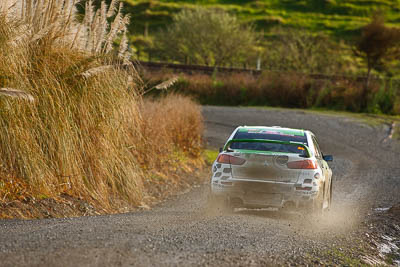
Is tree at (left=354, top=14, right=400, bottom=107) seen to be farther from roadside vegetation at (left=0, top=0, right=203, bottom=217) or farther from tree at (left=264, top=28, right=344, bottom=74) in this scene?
roadside vegetation at (left=0, top=0, right=203, bottom=217)

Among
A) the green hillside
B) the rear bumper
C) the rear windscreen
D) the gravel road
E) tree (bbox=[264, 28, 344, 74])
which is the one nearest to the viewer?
the gravel road

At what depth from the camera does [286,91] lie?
40.2 metres

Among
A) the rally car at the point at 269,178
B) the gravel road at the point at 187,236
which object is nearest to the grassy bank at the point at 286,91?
the gravel road at the point at 187,236

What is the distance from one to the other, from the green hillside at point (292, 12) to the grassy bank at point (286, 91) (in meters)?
41.2

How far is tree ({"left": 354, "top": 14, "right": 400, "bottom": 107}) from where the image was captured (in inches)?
1598

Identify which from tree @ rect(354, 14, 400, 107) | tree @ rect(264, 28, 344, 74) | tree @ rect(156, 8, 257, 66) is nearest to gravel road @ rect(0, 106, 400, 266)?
tree @ rect(354, 14, 400, 107)

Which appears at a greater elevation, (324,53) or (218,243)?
(218,243)

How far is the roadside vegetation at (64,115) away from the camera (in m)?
10.4

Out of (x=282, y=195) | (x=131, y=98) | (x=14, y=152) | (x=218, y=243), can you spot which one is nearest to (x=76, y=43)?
(x=131, y=98)

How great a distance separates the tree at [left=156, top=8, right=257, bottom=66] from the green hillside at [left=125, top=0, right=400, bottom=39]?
25.6m

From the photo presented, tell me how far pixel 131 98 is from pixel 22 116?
2.26 meters

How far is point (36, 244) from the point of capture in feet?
23.2

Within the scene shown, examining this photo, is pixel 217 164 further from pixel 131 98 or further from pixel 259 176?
pixel 131 98

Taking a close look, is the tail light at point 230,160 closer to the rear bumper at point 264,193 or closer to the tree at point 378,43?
the rear bumper at point 264,193
